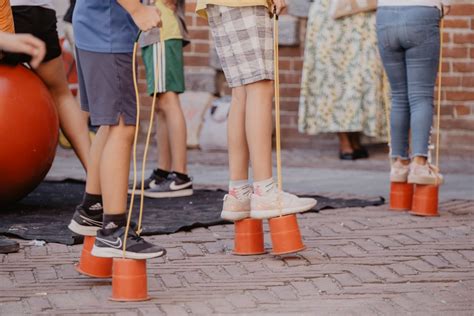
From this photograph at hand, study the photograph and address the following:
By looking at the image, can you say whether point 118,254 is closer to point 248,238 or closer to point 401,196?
point 248,238

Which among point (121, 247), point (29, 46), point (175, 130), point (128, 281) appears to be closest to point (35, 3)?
point (175, 130)

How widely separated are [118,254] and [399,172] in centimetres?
281

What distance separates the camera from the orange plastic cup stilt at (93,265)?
4.84 metres

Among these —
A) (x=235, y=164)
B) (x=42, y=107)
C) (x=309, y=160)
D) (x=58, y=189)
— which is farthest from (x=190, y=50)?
(x=235, y=164)

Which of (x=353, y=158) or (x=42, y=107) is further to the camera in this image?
(x=353, y=158)

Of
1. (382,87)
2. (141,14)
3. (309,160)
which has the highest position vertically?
(141,14)

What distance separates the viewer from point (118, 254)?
4.55 m

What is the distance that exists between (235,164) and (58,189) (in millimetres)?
2693

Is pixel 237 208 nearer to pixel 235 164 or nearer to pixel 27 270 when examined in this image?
pixel 235 164

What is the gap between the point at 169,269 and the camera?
5184mm

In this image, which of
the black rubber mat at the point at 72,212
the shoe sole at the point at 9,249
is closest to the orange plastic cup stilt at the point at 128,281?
the shoe sole at the point at 9,249

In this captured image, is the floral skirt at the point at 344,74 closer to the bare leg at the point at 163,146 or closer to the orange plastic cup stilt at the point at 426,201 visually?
the bare leg at the point at 163,146

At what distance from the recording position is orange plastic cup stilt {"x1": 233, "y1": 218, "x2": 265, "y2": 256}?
5484 mm

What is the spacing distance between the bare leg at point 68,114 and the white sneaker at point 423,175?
1924 mm
